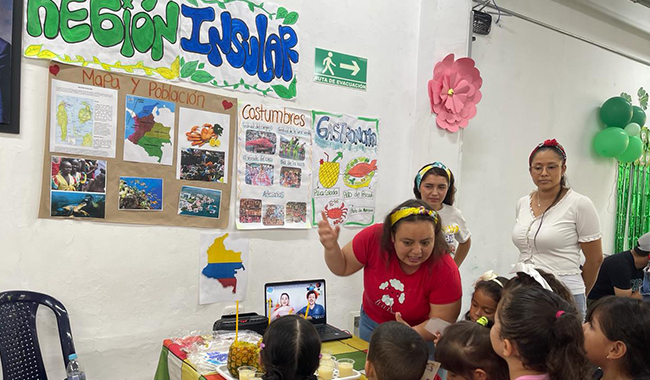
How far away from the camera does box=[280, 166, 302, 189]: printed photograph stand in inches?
124

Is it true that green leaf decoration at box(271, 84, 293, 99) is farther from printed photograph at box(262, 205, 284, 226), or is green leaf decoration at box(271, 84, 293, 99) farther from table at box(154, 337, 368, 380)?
table at box(154, 337, 368, 380)

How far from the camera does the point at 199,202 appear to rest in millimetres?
2838

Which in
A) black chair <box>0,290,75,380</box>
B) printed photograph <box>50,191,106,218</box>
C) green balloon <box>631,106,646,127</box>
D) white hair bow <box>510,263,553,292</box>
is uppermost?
green balloon <box>631,106,646,127</box>

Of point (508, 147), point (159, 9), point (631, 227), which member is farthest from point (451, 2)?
point (631, 227)

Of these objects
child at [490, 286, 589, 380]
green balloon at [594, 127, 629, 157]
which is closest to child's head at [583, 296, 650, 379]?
child at [490, 286, 589, 380]

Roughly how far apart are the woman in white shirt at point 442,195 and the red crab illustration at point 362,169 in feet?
1.70

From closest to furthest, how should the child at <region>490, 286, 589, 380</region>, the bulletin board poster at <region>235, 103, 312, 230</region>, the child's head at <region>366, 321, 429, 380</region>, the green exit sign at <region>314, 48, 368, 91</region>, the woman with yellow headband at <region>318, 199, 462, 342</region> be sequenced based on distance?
the child at <region>490, 286, 589, 380</region>, the child's head at <region>366, 321, 429, 380</region>, the woman with yellow headband at <region>318, 199, 462, 342</region>, the bulletin board poster at <region>235, 103, 312, 230</region>, the green exit sign at <region>314, 48, 368, 91</region>

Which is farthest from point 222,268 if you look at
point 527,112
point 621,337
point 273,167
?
point 527,112

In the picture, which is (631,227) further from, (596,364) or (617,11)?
(596,364)

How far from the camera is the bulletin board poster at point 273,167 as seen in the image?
2.99 metres

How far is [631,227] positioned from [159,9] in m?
5.45

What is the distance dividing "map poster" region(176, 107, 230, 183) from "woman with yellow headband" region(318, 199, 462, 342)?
36.0 inches

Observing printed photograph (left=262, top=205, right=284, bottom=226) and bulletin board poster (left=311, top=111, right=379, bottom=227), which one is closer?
printed photograph (left=262, top=205, right=284, bottom=226)

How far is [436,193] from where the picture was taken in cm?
295
